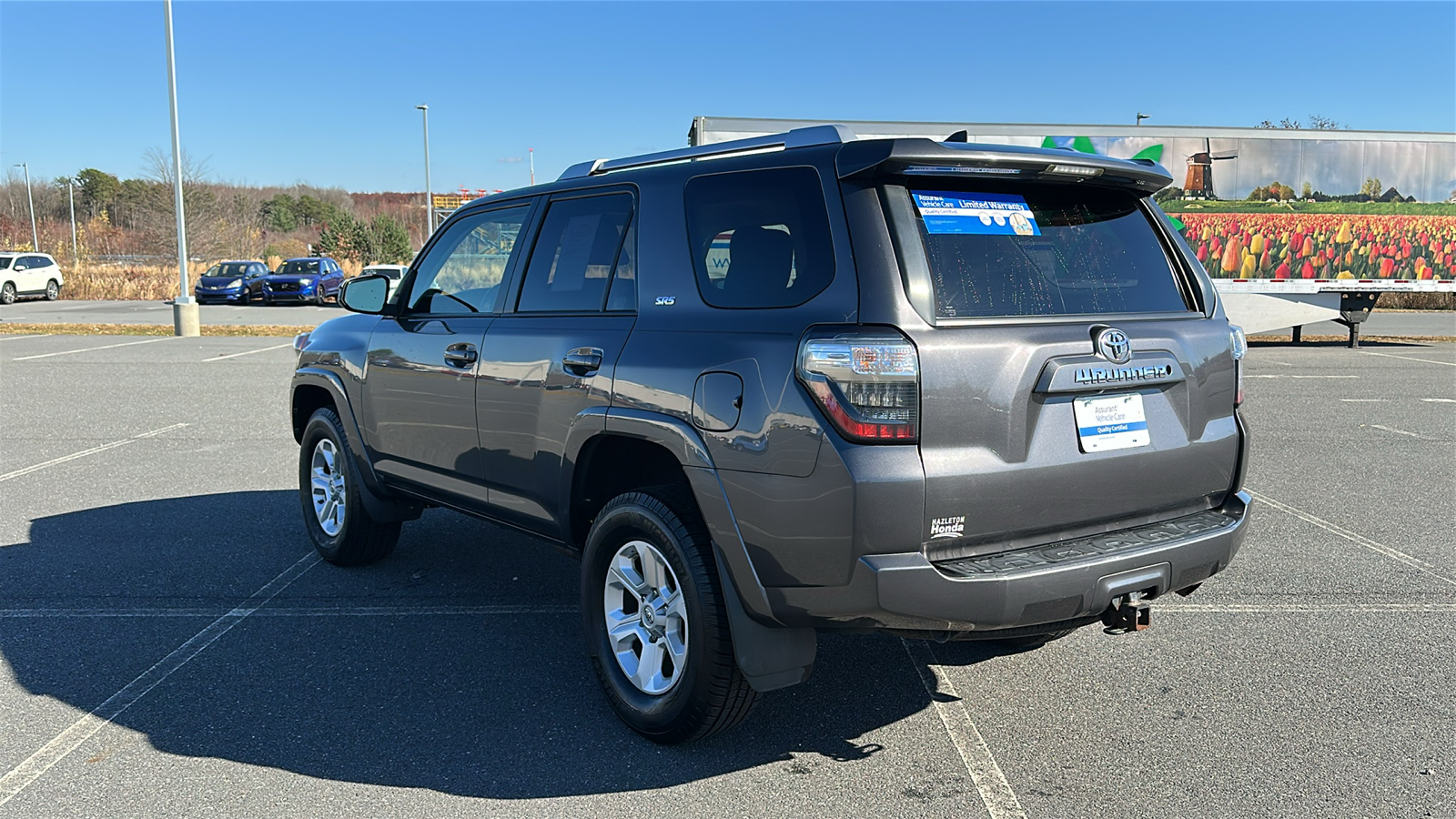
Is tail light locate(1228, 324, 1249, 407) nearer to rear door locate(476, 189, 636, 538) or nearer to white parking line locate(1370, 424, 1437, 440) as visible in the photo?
rear door locate(476, 189, 636, 538)

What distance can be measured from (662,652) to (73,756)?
1942mm

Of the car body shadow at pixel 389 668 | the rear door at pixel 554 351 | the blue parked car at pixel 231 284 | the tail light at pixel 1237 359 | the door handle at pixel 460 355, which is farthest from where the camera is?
the blue parked car at pixel 231 284

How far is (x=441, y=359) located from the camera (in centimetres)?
481

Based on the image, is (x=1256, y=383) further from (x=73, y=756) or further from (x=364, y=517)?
(x=73, y=756)

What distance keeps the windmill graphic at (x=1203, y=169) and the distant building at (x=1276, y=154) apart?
0.05ft

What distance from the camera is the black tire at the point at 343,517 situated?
5590mm

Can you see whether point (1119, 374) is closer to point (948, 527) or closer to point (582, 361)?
point (948, 527)

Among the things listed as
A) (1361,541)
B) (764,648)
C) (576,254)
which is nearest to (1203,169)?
(1361,541)

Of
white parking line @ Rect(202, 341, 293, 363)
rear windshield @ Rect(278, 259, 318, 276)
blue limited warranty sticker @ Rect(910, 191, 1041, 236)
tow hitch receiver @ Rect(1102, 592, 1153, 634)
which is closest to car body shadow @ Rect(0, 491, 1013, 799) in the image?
tow hitch receiver @ Rect(1102, 592, 1153, 634)

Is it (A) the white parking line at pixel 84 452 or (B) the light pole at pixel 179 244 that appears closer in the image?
→ (A) the white parking line at pixel 84 452

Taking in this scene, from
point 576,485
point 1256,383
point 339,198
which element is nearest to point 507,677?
point 576,485

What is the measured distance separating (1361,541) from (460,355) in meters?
5.15

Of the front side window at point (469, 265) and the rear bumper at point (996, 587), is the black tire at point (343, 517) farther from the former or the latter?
the rear bumper at point (996, 587)

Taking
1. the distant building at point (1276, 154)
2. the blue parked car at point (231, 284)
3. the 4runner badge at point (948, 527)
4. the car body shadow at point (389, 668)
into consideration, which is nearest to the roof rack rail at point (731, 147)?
the 4runner badge at point (948, 527)
